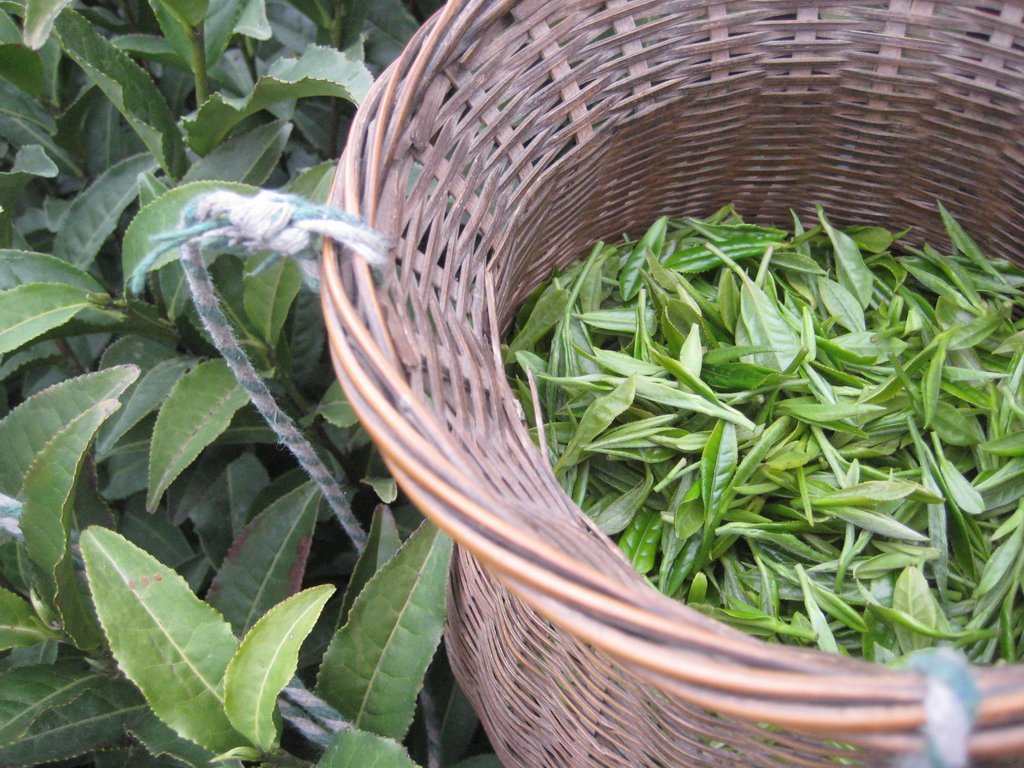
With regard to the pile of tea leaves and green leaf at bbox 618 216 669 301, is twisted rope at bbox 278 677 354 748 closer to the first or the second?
the pile of tea leaves

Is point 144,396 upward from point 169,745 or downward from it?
upward

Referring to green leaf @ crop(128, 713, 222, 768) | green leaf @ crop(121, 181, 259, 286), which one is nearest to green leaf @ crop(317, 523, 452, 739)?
green leaf @ crop(128, 713, 222, 768)

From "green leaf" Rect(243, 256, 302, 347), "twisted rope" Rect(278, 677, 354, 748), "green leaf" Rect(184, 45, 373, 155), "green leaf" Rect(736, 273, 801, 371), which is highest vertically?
"green leaf" Rect(184, 45, 373, 155)

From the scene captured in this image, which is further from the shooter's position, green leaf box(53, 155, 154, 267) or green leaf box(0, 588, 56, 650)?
green leaf box(53, 155, 154, 267)

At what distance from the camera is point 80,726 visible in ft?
2.06

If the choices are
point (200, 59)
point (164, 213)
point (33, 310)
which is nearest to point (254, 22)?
point (200, 59)

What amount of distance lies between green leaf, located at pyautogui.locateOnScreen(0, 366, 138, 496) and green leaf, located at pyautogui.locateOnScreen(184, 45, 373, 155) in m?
0.25

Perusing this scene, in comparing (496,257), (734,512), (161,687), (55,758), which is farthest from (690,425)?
(55,758)

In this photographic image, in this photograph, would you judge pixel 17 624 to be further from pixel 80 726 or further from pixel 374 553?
pixel 374 553

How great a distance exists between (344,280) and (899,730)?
0.32m

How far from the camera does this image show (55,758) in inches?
24.2

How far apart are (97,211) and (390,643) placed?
0.55m

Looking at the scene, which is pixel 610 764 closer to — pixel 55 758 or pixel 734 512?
pixel 734 512

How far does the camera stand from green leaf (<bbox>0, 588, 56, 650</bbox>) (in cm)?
58
